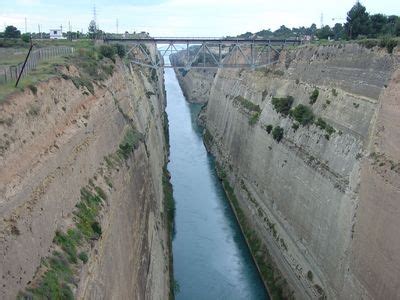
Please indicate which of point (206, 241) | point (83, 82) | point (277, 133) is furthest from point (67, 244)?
point (277, 133)

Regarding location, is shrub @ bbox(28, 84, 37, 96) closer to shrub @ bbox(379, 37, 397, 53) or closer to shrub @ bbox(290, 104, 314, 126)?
shrub @ bbox(379, 37, 397, 53)

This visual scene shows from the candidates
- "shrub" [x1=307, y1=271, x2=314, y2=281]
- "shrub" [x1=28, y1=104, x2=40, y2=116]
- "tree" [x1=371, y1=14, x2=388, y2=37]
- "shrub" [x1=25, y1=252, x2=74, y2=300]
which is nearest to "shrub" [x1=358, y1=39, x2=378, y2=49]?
"shrub" [x1=307, y1=271, x2=314, y2=281]

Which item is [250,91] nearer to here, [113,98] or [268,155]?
[268,155]

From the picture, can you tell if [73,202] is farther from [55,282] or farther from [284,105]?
[284,105]

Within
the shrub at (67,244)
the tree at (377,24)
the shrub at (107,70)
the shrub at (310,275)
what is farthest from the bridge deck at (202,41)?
the shrub at (67,244)

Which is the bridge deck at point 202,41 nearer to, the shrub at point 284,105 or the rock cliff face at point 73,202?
the shrub at point 284,105
